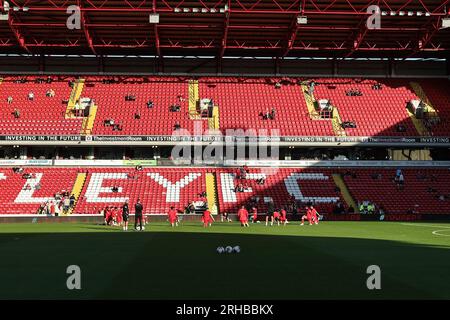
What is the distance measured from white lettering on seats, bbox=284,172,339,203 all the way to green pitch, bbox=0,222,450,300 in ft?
88.1

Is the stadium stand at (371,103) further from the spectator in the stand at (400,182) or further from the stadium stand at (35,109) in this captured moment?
the stadium stand at (35,109)

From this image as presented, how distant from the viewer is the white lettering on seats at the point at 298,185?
53438mm

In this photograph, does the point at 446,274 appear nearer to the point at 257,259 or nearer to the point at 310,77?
the point at 257,259

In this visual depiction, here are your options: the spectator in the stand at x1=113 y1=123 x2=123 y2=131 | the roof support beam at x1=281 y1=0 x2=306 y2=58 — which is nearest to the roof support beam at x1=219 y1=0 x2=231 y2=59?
the roof support beam at x1=281 y1=0 x2=306 y2=58

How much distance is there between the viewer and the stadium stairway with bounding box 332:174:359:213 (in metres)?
53.3

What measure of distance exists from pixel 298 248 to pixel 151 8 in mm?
38142

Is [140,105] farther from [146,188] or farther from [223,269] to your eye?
[223,269]

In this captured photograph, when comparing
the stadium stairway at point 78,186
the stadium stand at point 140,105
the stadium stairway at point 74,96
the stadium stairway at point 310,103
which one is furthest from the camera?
the stadium stairway at point 310,103

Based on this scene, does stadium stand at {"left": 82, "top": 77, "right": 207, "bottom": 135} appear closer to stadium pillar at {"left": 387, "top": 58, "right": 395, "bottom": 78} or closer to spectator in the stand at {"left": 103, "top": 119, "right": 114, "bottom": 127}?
spectator in the stand at {"left": 103, "top": 119, "right": 114, "bottom": 127}

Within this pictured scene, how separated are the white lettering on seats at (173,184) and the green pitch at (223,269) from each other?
26.7 metres

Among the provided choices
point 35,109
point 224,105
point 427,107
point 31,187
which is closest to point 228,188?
point 224,105

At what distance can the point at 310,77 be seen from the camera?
6912 cm

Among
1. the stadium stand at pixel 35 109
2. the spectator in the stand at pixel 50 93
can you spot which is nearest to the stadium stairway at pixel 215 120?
the stadium stand at pixel 35 109

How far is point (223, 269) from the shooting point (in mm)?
16422
